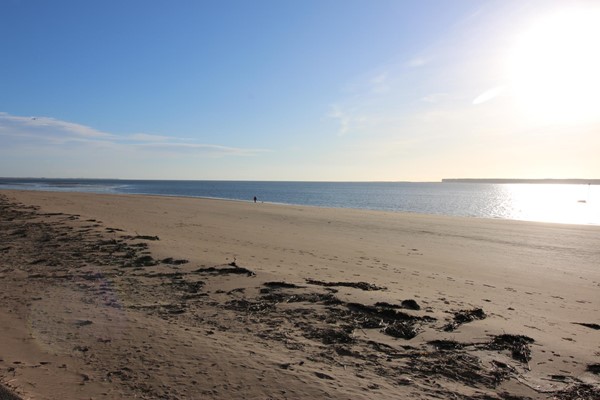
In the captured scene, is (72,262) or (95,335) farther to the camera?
(72,262)

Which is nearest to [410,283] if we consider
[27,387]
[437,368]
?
[437,368]

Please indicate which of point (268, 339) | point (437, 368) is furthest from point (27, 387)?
point (437, 368)

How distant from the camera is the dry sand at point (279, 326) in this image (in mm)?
4367

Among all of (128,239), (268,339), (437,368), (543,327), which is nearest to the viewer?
(437,368)

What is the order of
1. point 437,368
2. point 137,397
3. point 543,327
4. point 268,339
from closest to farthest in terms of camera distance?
point 137,397, point 437,368, point 268,339, point 543,327

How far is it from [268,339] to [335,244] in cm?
1088

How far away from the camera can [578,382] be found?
4664mm

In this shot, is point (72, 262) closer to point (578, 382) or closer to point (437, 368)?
point (437, 368)

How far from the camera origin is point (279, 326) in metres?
6.04

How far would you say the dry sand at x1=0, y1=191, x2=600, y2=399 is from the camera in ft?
14.3

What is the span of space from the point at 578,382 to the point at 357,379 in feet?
8.89

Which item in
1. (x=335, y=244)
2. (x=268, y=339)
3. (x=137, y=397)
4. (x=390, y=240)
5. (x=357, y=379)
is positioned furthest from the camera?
(x=390, y=240)

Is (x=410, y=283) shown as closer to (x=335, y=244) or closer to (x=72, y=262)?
(x=335, y=244)

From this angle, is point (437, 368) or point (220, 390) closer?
point (220, 390)
